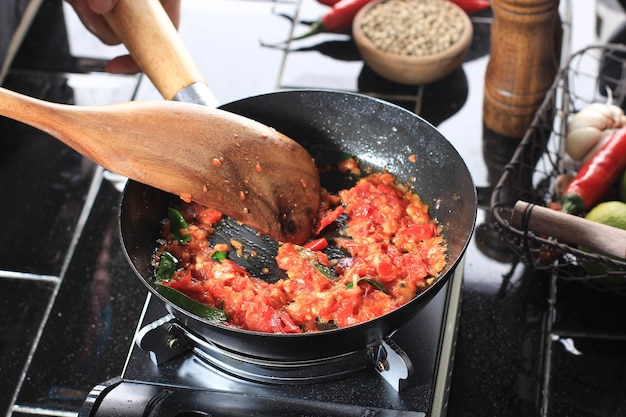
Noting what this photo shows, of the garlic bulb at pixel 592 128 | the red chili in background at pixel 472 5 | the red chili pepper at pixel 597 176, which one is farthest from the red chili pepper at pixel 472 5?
the red chili pepper at pixel 597 176

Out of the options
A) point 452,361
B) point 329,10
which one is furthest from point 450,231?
point 329,10

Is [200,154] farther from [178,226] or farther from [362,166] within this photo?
[362,166]

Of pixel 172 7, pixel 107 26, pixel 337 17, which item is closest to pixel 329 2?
pixel 337 17

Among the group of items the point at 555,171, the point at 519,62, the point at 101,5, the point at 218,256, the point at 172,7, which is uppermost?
the point at 101,5

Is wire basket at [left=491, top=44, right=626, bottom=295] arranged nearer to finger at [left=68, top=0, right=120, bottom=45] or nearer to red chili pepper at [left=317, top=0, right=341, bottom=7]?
red chili pepper at [left=317, top=0, right=341, bottom=7]

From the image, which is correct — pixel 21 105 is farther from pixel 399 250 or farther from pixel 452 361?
pixel 452 361

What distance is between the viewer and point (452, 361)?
1.36 m

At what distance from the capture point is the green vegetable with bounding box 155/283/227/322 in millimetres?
1229

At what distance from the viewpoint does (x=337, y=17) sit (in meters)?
2.04

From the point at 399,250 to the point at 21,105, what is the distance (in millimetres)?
649

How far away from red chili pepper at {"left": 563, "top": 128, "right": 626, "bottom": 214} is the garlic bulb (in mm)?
74

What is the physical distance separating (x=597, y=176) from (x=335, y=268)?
54cm

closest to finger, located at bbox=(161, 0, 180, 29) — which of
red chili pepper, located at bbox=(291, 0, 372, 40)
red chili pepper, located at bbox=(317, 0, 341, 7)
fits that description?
red chili pepper, located at bbox=(291, 0, 372, 40)

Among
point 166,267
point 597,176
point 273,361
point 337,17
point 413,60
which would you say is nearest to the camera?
point 273,361
